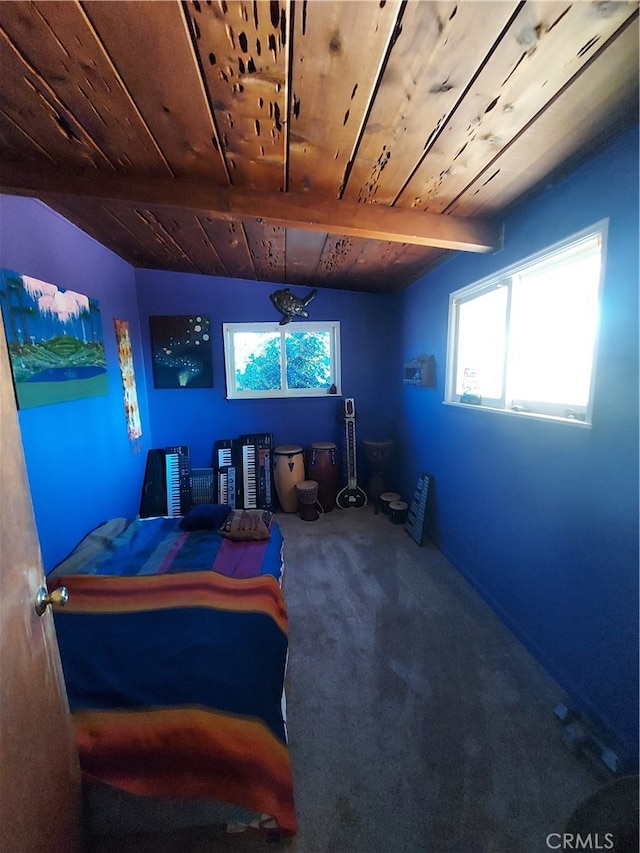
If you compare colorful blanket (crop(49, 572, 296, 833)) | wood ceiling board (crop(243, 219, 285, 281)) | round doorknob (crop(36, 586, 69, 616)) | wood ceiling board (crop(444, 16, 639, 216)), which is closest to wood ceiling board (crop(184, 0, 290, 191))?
wood ceiling board (crop(243, 219, 285, 281))

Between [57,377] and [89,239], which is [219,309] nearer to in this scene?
[89,239]

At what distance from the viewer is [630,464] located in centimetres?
Answer: 115

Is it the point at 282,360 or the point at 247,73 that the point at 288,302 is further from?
the point at 247,73

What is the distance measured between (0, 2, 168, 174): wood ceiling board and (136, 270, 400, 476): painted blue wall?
2.07 meters

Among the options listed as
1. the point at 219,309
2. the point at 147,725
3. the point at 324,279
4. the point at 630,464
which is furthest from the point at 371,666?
the point at 219,309

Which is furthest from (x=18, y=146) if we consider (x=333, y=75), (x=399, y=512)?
(x=399, y=512)

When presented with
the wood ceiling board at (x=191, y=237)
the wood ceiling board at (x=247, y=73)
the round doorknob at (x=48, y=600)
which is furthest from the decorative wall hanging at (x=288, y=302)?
the round doorknob at (x=48, y=600)

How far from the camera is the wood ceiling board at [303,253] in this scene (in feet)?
6.93

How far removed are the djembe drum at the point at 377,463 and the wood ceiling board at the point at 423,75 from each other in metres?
2.45

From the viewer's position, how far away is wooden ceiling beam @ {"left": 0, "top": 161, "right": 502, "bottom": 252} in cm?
145

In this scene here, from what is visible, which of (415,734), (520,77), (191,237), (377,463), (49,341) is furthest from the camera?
(377,463)

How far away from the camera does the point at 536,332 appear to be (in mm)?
1731

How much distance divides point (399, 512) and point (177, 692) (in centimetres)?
239

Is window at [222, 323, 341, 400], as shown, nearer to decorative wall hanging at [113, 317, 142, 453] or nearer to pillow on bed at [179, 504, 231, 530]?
decorative wall hanging at [113, 317, 142, 453]
